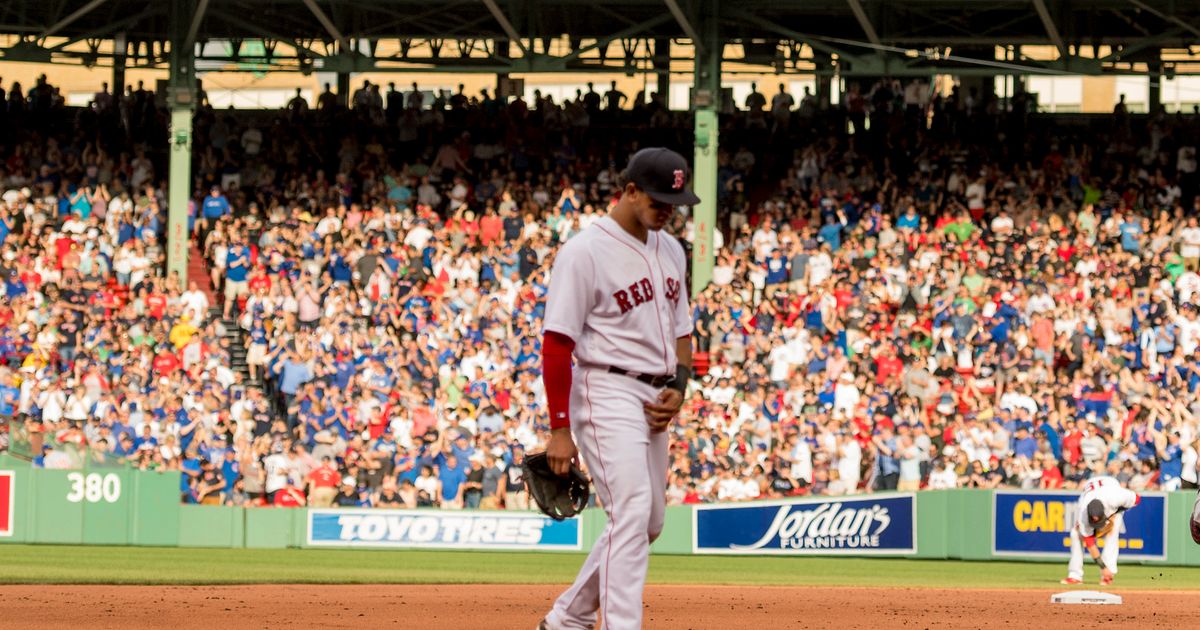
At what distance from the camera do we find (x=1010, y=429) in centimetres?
2308

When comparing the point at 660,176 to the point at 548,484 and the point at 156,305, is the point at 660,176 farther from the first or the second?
the point at 156,305

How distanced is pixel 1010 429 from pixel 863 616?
11.6 metres

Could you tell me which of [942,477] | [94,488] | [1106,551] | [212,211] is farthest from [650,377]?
[212,211]

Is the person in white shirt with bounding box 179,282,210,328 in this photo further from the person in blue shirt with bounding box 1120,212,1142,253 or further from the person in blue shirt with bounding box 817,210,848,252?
the person in blue shirt with bounding box 1120,212,1142,253

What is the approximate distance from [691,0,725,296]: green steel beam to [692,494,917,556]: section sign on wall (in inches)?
248

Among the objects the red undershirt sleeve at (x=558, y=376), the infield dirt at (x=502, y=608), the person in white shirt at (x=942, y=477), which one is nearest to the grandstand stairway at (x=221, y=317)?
the person in white shirt at (x=942, y=477)

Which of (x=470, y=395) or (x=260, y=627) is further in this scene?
(x=470, y=395)

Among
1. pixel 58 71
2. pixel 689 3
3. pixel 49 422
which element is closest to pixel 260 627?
pixel 49 422

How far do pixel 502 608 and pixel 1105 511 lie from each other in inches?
260

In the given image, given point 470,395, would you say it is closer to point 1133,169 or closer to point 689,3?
point 689,3

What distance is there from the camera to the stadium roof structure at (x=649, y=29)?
95.4 ft

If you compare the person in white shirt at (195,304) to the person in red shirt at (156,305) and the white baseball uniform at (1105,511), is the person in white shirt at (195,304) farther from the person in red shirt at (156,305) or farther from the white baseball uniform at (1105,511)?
the white baseball uniform at (1105,511)

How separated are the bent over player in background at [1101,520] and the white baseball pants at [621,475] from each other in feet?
32.0

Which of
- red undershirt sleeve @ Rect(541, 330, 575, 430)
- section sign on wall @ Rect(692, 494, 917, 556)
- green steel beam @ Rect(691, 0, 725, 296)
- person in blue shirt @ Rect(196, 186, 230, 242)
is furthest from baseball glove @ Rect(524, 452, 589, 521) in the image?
person in blue shirt @ Rect(196, 186, 230, 242)
